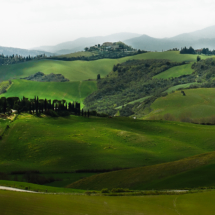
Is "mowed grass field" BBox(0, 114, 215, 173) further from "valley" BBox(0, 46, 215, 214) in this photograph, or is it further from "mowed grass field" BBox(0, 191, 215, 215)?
"mowed grass field" BBox(0, 191, 215, 215)

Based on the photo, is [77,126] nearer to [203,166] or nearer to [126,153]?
[126,153]

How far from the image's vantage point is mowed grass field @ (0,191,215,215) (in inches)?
1283

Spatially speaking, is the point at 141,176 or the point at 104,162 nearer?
the point at 141,176

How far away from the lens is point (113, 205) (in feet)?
125

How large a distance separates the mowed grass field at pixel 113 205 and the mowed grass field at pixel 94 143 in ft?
176

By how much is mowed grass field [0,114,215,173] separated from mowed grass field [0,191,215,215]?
5362 centimetres

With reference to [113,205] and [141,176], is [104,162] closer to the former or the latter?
[141,176]

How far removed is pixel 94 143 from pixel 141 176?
2287 inches

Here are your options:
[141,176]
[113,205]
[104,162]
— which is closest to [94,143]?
[104,162]

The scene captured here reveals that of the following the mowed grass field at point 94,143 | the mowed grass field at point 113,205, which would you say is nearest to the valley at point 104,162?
the mowed grass field at point 94,143

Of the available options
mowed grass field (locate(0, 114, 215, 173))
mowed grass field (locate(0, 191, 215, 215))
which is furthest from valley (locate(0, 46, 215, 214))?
mowed grass field (locate(0, 191, 215, 215))

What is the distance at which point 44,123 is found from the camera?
466 feet

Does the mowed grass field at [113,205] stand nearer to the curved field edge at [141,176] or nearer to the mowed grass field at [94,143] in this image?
the curved field edge at [141,176]

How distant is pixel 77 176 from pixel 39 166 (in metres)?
16.8
